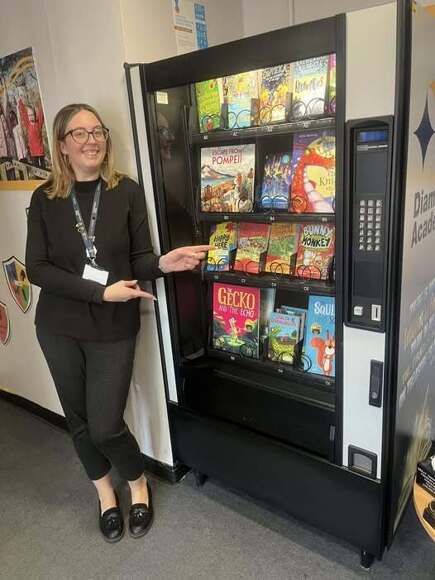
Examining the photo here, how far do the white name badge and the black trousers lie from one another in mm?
262

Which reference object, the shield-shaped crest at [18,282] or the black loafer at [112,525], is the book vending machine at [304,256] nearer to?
the black loafer at [112,525]

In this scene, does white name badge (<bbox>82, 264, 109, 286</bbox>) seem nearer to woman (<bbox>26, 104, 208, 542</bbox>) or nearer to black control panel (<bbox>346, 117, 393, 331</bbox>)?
woman (<bbox>26, 104, 208, 542</bbox>)

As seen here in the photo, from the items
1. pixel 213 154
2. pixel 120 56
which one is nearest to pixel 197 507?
pixel 213 154

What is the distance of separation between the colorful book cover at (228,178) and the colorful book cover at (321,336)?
0.46 metres

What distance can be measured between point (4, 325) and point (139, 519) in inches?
59.4

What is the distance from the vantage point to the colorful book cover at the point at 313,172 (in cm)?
151

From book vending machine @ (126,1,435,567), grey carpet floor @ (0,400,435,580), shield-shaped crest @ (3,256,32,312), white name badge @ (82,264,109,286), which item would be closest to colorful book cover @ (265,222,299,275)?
book vending machine @ (126,1,435,567)

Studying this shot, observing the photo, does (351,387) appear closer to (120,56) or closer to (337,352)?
(337,352)

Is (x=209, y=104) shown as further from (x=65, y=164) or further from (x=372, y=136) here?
(x=372, y=136)

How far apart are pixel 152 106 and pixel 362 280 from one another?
3.26ft

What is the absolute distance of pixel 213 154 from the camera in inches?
71.6

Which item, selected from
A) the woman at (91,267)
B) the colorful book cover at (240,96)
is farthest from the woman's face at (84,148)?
the colorful book cover at (240,96)

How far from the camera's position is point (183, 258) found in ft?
5.64

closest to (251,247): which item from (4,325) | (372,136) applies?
(372,136)
